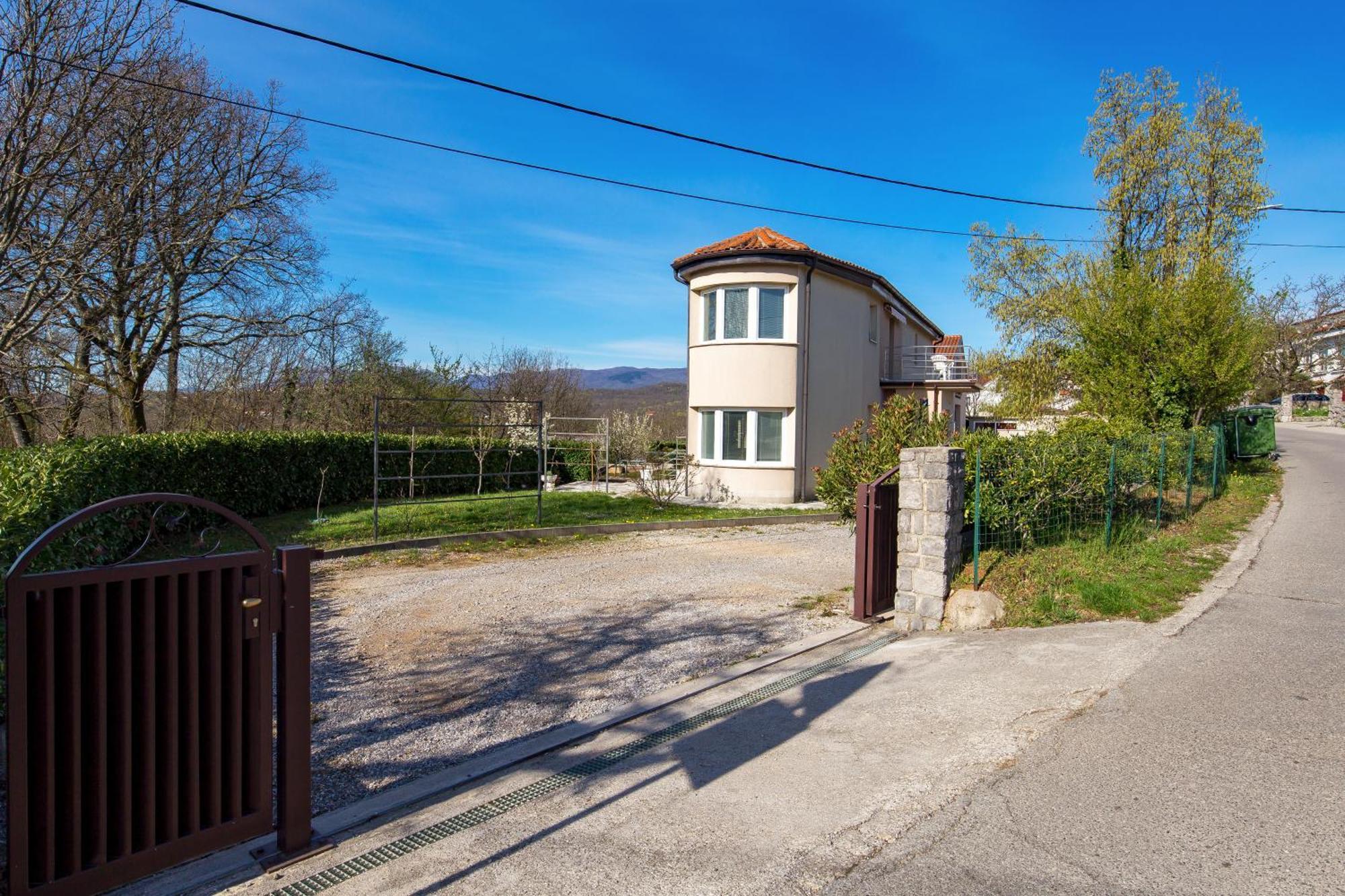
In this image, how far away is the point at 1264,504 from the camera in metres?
14.1

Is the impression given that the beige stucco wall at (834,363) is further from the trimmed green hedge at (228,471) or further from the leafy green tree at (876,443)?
the trimmed green hedge at (228,471)

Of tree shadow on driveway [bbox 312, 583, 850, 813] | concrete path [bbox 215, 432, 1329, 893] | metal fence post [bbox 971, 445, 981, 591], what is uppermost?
metal fence post [bbox 971, 445, 981, 591]

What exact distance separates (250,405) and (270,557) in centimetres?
1945

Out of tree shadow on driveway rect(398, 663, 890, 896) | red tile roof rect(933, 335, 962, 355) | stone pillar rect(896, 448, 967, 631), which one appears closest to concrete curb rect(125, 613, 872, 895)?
tree shadow on driveway rect(398, 663, 890, 896)

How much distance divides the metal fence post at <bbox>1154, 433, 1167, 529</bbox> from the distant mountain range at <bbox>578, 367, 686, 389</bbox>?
103ft

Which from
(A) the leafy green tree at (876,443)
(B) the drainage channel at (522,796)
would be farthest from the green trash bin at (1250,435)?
(B) the drainage channel at (522,796)

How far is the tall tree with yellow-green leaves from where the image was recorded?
1631 centimetres

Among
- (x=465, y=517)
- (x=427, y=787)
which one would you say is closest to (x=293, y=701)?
(x=427, y=787)

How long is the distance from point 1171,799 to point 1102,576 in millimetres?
4822

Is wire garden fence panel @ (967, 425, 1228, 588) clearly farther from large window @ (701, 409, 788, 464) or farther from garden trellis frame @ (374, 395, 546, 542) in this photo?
large window @ (701, 409, 788, 464)

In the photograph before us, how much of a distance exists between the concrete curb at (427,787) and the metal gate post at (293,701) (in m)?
0.18

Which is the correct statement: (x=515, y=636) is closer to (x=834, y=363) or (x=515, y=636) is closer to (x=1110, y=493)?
(x=1110, y=493)

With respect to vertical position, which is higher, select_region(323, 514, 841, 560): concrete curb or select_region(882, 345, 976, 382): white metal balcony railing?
select_region(882, 345, 976, 382): white metal balcony railing

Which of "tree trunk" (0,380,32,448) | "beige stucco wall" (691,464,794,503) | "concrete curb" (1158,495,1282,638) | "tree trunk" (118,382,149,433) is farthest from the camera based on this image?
"beige stucco wall" (691,464,794,503)
